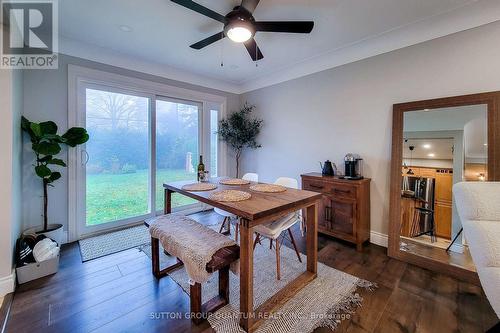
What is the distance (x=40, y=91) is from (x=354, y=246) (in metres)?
4.21

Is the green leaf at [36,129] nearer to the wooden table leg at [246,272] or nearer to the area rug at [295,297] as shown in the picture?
the area rug at [295,297]

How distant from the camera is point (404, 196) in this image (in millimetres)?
2348

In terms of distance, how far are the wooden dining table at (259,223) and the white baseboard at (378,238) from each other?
121 centimetres

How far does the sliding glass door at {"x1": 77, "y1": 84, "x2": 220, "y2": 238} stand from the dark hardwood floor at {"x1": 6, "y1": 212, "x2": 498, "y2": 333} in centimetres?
91

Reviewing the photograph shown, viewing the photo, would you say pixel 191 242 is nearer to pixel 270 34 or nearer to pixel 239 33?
pixel 239 33

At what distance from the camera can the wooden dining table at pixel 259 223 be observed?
4.48 feet

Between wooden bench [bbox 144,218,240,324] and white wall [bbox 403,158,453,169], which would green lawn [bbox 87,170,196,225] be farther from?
white wall [bbox 403,158,453,169]

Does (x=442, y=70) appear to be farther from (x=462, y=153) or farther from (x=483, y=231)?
(x=483, y=231)

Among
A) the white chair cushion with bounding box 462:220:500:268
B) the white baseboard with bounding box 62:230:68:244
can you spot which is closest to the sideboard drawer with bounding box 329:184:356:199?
the white chair cushion with bounding box 462:220:500:268

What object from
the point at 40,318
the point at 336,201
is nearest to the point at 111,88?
the point at 40,318

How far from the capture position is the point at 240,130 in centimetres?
406

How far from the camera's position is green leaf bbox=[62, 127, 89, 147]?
8.02 ft

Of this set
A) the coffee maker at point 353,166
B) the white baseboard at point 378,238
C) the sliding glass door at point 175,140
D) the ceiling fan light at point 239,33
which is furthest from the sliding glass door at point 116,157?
the white baseboard at point 378,238

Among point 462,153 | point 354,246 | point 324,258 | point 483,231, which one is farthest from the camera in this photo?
point 354,246
